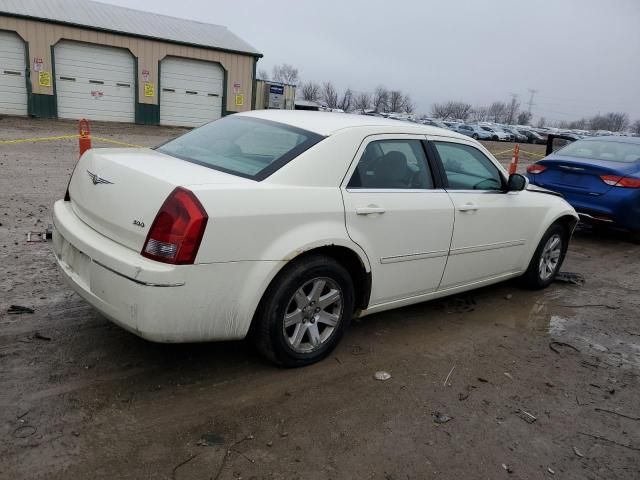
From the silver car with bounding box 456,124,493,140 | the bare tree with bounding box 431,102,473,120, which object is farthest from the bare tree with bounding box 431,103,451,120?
the silver car with bounding box 456,124,493,140

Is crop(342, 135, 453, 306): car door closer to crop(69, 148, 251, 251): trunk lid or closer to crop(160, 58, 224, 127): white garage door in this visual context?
crop(69, 148, 251, 251): trunk lid

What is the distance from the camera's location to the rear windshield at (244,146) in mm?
3383

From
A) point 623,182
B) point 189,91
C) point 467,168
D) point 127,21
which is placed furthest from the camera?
point 189,91

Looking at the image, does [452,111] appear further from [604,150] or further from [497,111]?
[604,150]

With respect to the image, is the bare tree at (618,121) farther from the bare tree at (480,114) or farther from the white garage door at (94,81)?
the white garage door at (94,81)

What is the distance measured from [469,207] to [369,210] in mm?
1132

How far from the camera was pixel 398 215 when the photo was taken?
3.74m

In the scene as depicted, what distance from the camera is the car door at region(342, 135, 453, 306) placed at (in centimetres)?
359

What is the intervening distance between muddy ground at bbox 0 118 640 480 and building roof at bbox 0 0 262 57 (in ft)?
67.6

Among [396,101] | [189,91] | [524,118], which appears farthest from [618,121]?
[189,91]

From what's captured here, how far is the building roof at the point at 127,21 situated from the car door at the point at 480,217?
21826 mm

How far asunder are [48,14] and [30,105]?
369cm

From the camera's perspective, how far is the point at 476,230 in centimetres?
441

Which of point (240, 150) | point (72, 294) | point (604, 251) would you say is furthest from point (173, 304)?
point (604, 251)
